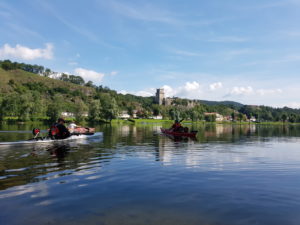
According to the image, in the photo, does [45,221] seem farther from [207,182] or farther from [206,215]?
[207,182]

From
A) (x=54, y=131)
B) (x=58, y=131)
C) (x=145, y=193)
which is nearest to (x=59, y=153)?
(x=54, y=131)

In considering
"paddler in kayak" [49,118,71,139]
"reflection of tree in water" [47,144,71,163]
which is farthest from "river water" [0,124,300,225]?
"paddler in kayak" [49,118,71,139]

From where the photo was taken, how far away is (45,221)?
8.55 meters

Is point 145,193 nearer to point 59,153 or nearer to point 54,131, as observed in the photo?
point 59,153

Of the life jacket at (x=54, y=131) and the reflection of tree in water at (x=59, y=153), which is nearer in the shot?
the reflection of tree in water at (x=59, y=153)

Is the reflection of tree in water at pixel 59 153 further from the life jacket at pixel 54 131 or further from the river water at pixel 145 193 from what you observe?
the life jacket at pixel 54 131

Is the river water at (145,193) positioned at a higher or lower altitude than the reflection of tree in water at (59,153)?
lower

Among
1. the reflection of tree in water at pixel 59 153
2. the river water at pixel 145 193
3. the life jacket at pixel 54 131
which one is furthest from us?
the life jacket at pixel 54 131

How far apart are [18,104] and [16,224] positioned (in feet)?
375

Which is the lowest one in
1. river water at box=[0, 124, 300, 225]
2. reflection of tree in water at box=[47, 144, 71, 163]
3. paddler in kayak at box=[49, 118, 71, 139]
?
river water at box=[0, 124, 300, 225]

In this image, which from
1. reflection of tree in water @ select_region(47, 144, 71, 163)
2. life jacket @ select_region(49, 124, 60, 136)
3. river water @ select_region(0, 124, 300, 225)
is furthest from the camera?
life jacket @ select_region(49, 124, 60, 136)

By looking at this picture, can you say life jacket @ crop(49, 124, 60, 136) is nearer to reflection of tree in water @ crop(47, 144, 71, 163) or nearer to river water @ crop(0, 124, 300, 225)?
reflection of tree in water @ crop(47, 144, 71, 163)

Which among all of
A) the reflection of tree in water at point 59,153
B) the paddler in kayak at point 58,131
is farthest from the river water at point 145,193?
the paddler in kayak at point 58,131

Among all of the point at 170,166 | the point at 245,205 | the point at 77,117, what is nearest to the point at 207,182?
the point at 245,205
